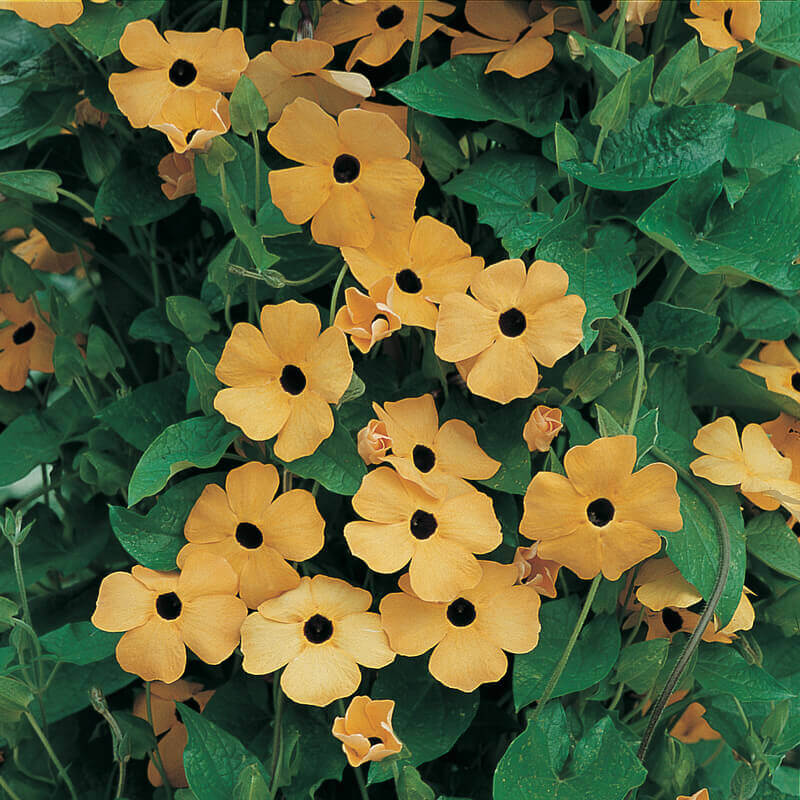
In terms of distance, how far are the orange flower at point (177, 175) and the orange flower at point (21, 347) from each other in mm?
185

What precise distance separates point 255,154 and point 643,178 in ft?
0.82

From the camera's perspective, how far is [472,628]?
0.56 meters

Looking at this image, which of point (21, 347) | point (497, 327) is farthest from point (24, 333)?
point (497, 327)

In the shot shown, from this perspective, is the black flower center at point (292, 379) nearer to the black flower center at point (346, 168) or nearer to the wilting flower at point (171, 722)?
the black flower center at point (346, 168)

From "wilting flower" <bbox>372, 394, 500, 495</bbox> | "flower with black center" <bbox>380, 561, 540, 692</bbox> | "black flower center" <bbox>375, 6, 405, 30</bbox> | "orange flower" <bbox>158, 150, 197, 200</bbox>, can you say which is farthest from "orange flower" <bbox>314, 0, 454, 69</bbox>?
"flower with black center" <bbox>380, 561, 540, 692</bbox>

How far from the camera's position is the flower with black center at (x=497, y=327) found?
54cm

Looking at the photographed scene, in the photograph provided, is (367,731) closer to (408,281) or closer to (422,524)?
(422,524)

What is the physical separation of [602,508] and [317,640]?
192 millimetres

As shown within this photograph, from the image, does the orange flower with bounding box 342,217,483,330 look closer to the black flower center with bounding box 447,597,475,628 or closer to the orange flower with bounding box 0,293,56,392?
the black flower center with bounding box 447,597,475,628

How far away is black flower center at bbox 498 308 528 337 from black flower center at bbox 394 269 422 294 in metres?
0.06

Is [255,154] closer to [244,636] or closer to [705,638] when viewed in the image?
[244,636]

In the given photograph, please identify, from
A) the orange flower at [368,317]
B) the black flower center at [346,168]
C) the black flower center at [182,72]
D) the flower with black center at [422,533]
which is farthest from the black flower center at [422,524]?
the black flower center at [182,72]

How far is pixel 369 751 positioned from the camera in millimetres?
509

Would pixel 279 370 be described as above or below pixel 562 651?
above
